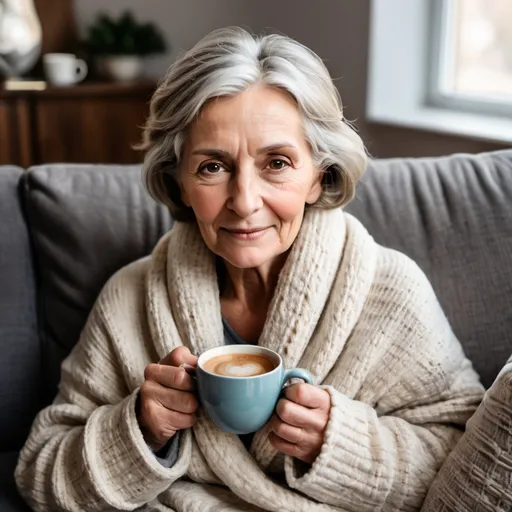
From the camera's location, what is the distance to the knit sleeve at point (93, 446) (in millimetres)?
1170

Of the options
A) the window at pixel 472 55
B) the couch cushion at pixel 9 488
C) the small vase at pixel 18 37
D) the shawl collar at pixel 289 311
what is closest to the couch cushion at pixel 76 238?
the couch cushion at pixel 9 488

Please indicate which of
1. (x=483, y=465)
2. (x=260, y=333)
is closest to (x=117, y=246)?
(x=260, y=333)

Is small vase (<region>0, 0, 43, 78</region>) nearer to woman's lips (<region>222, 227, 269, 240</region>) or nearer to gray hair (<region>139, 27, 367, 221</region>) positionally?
gray hair (<region>139, 27, 367, 221</region>)

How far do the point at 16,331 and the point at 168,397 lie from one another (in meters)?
0.51

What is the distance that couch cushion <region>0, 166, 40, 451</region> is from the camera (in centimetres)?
150

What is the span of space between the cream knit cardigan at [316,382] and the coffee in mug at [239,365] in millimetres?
125

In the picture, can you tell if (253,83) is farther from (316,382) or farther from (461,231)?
(461,231)

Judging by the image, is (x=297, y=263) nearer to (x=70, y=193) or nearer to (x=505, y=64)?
(x=70, y=193)

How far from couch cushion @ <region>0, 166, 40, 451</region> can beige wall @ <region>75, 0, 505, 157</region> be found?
3.92ft

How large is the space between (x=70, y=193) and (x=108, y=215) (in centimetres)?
9

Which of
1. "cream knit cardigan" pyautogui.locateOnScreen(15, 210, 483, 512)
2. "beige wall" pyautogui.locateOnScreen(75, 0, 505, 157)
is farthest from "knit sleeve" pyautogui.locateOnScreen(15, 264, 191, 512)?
"beige wall" pyautogui.locateOnScreen(75, 0, 505, 157)

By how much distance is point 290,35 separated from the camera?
303cm

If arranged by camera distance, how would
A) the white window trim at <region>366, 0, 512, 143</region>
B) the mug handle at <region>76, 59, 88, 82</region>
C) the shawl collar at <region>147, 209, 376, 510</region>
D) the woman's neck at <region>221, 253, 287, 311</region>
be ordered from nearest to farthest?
the shawl collar at <region>147, 209, 376, 510</region> < the woman's neck at <region>221, 253, 287, 311</region> < the white window trim at <region>366, 0, 512, 143</region> < the mug handle at <region>76, 59, 88, 82</region>

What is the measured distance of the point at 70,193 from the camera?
1536mm
